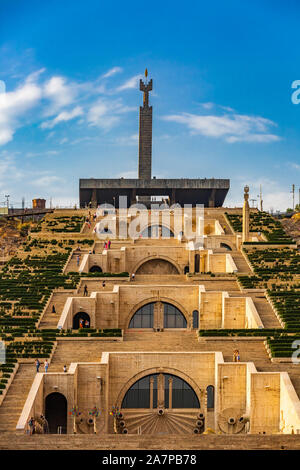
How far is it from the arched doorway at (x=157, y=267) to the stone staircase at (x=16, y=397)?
80.0 ft

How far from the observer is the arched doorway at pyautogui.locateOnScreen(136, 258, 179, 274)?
6444 centimetres

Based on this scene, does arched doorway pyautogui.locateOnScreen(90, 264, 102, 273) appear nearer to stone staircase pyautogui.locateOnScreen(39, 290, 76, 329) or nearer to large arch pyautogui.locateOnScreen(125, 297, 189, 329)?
stone staircase pyautogui.locateOnScreen(39, 290, 76, 329)

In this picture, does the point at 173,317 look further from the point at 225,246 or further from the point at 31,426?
the point at 31,426

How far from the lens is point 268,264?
6153 centimetres

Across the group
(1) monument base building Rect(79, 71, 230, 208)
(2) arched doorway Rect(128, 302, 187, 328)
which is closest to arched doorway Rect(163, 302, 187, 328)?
(2) arched doorway Rect(128, 302, 187, 328)

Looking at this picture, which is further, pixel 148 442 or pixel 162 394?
pixel 162 394

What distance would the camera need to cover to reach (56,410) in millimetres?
39500

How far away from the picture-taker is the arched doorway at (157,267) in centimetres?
6444

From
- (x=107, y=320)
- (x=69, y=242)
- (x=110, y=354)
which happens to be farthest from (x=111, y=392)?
(x=69, y=242)

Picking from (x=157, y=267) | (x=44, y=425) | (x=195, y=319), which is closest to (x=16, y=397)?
(x=44, y=425)

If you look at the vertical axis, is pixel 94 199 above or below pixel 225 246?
above

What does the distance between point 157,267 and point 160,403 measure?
79.5ft
